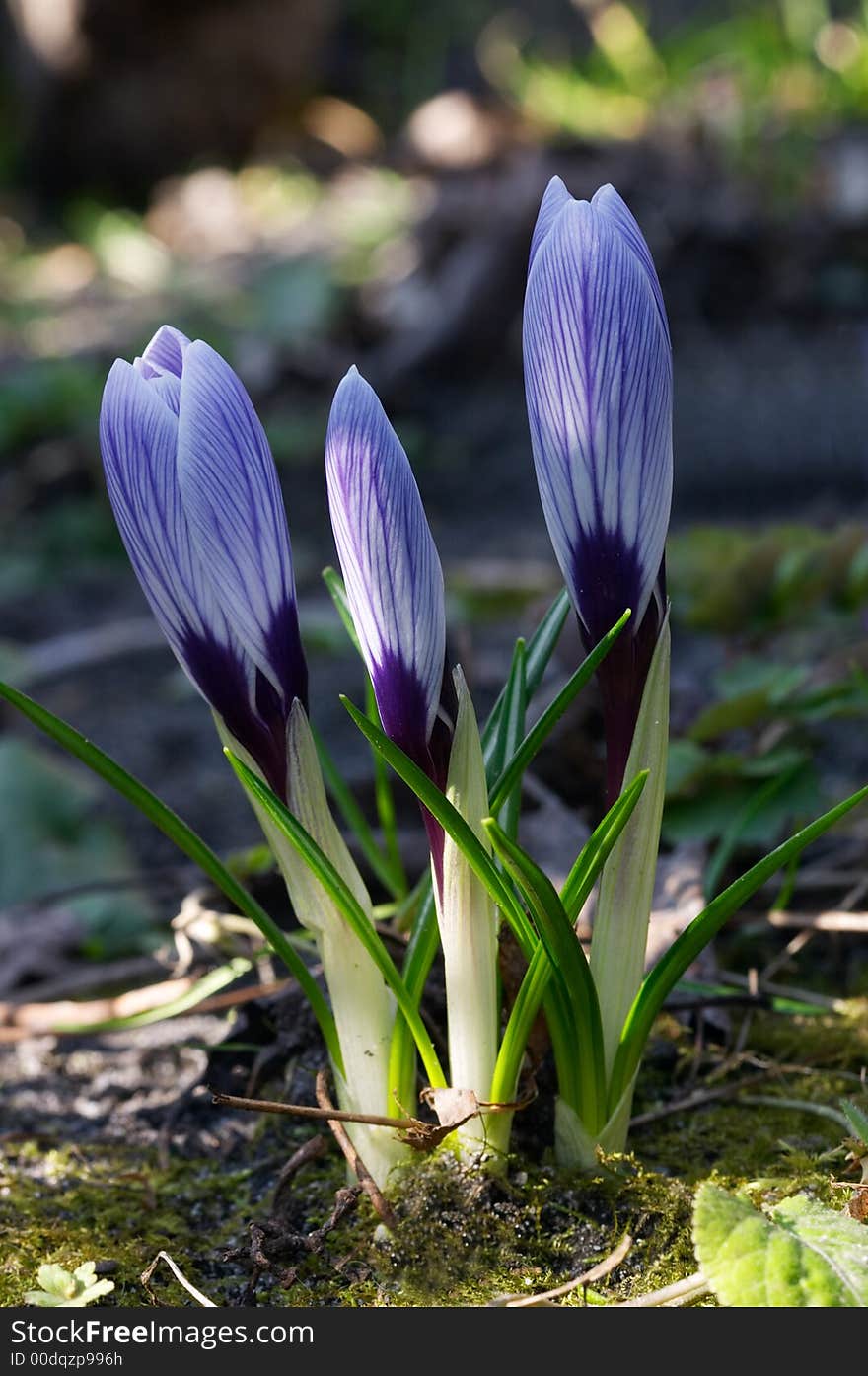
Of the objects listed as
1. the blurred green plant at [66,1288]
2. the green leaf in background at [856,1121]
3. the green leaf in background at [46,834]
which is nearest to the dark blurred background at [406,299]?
the green leaf in background at [46,834]

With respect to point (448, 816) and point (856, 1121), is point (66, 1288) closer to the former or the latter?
point (448, 816)

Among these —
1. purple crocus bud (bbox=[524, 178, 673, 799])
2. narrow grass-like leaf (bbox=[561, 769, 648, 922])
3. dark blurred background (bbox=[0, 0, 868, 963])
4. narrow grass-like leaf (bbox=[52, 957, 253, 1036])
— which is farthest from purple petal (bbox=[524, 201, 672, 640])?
dark blurred background (bbox=[0, 0, 868, 963])

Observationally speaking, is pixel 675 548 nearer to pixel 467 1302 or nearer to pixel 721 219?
pixel 467 1302

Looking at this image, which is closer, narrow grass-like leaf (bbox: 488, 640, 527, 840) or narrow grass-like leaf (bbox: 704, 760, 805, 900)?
narrow grass-like leaf (bbox: 488, 640, 527, 840)

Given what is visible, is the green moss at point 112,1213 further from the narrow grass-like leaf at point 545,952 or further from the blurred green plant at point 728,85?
the blurred green plant at point 728,85

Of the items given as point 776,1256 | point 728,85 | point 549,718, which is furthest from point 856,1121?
point 728,85

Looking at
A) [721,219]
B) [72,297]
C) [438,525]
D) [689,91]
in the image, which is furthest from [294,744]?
[72,297]

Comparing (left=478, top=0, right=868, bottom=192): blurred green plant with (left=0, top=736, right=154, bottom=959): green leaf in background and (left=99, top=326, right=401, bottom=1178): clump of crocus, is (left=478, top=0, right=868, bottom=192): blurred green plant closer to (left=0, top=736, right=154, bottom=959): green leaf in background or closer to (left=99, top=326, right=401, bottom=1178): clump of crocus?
(left=0, top=736, right=154, bottom=959): green leaf in background
